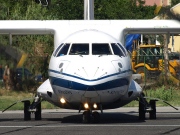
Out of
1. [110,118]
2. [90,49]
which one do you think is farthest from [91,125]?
[110,118]

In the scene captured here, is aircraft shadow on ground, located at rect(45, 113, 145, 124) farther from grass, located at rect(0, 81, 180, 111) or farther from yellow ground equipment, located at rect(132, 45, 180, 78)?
yellow ground equipment, located at rect(132, 45, 180, 78)

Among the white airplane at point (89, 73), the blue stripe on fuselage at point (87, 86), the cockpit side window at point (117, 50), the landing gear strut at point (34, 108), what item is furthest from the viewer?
the landing gear strut at point (34, 108)

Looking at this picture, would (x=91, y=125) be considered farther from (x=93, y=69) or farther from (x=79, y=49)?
(x=79, y=49)

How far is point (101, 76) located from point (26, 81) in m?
16.4

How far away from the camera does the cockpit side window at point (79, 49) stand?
728 inches

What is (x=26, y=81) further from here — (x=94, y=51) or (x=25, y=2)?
(x=25, y=2)

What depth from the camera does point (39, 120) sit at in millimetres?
20812

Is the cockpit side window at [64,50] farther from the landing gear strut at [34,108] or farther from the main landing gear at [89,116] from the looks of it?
the landing gear strut at [34,108]

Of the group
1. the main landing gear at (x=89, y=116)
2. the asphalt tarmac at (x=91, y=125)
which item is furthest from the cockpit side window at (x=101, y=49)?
the asphalt tarmac at (x=91, y=125)

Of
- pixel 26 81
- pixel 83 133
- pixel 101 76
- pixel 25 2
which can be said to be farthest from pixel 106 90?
pixel 25 2

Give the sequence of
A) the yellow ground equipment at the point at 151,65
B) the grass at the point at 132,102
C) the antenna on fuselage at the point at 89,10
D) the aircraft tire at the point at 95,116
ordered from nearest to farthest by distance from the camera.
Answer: the aircraft tire at the point at 95,116
the antenna on fuselage at the point at 89,10
the grass at the point at 132,102
the yellow ground equipment at the point at 151,65

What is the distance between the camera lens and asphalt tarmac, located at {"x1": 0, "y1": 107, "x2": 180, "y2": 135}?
1694cm

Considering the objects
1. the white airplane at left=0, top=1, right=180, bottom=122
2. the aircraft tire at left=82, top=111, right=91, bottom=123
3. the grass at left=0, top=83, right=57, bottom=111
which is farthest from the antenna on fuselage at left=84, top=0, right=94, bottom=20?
the aircraft tire at left=82, top=111, right=91, bottom=123

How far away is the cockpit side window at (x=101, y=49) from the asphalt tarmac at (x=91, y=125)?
187 centimetres
